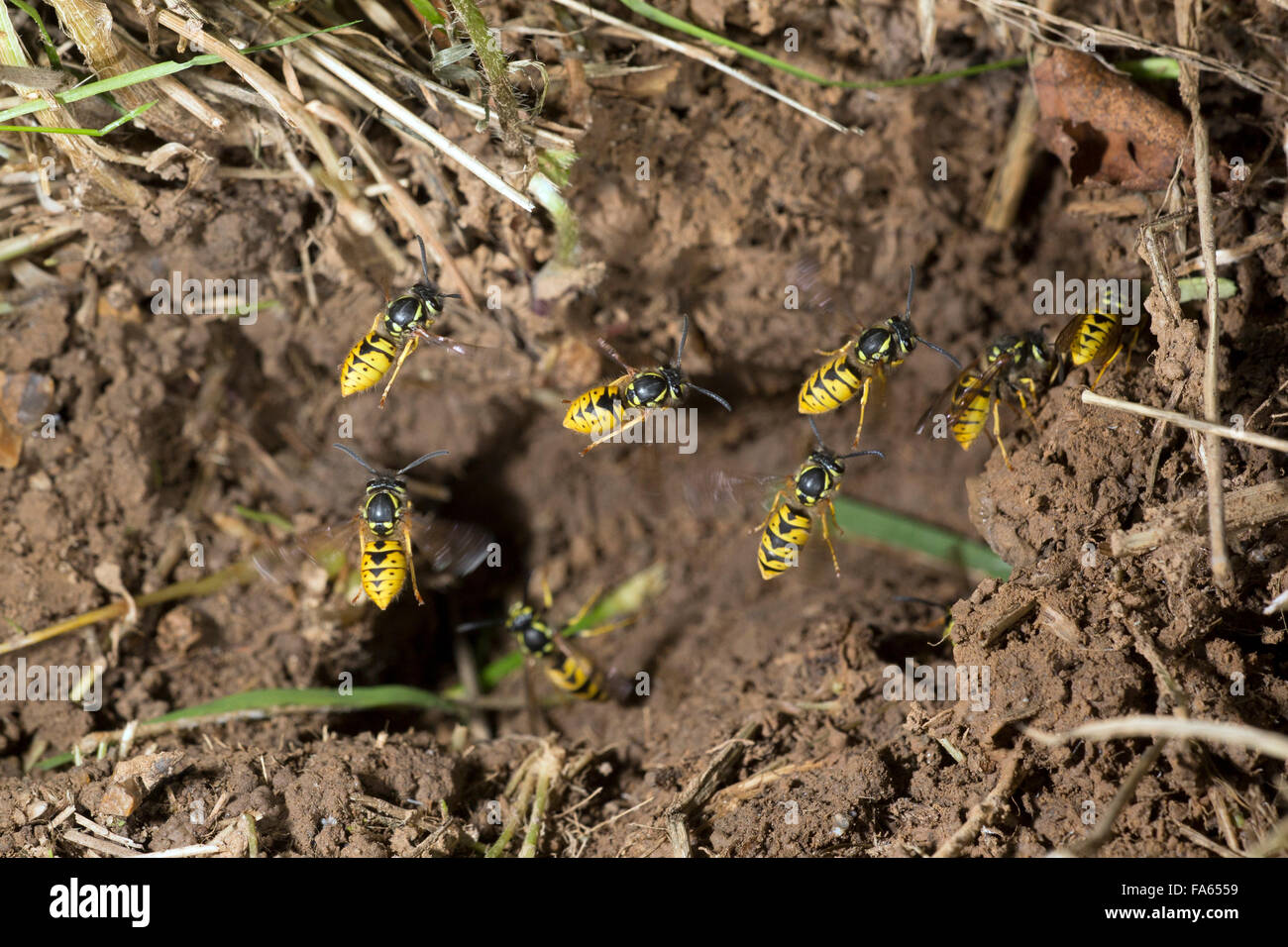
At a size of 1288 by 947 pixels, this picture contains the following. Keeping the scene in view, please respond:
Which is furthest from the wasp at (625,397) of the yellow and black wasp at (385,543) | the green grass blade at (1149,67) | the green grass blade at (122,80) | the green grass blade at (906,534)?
the green grass blade at (1149,67)

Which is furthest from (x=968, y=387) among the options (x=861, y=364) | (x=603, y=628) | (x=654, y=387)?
(x=603, y=628)

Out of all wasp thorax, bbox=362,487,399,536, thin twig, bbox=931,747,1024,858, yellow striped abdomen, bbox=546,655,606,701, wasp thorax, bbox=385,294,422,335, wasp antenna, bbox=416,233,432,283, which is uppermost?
wasp antenna, bbox=416,233,432,283

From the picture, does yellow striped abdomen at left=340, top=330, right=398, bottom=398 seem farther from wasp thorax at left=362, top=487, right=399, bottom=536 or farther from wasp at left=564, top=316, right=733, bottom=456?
wasp at left=564, top=316, right=733, bottom=456

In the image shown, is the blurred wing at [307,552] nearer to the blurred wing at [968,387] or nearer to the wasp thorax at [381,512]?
the wasp thorax at [381,512]

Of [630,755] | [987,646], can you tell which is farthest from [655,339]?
[987,646]

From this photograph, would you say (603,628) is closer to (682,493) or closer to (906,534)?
(682,493)

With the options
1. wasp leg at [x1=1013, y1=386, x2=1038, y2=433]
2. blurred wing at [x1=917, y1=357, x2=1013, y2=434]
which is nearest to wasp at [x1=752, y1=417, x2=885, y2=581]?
blurred wing at [x1=917, y1=357, x2=1013, y2=434]

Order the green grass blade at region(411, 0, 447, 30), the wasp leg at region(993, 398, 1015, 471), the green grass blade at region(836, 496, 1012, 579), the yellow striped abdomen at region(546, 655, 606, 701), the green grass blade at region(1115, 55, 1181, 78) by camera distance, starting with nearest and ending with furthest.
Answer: the green grass blade at region(411, 0, 447, 30)
the wasp leg at region(993, 398, 1015, 471)
the green grass blade at region(1115, 55, 1181, 78)
the yellow striped abdomen at region(546, 655, 606, 701)
the green grass blade at region(836, 496, 1012, 579)
